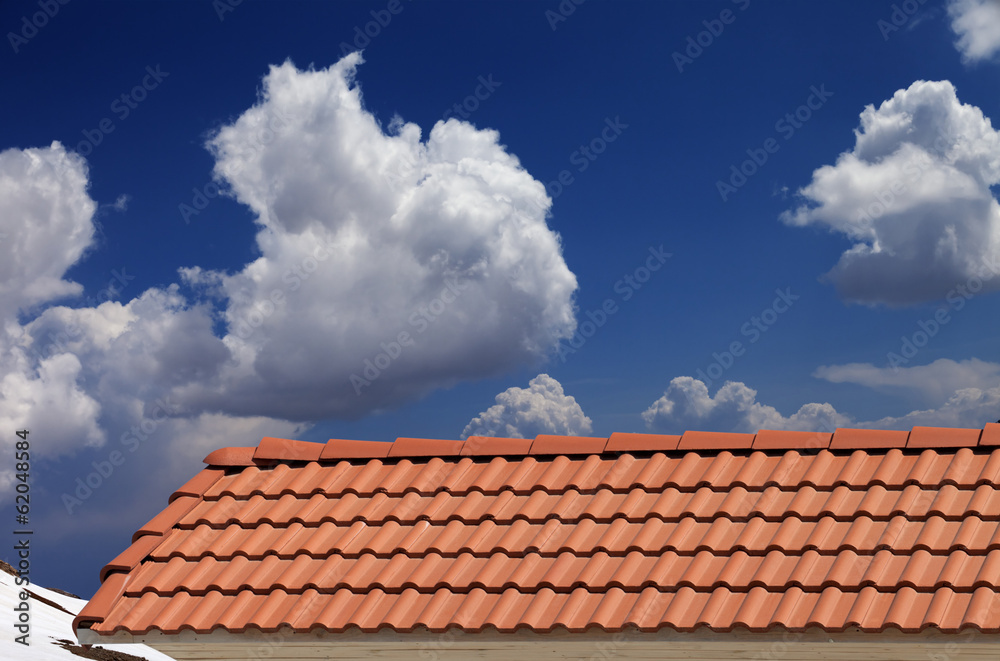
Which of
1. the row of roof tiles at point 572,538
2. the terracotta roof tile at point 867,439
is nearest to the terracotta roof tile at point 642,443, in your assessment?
the row of roof tiles at point 572,538

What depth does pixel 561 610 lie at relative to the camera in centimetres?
636

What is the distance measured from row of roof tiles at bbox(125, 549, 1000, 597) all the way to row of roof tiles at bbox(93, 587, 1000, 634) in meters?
0.07

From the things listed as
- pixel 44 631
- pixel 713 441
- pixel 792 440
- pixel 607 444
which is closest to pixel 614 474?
pixel 607 444

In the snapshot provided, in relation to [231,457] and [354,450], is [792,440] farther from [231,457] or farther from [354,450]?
[231,457]

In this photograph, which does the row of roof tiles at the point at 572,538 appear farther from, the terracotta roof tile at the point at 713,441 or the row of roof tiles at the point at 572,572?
the terracotta roof tile at the point at 713,441

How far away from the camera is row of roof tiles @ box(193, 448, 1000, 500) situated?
7.43 m

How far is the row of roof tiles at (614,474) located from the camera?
743 cm

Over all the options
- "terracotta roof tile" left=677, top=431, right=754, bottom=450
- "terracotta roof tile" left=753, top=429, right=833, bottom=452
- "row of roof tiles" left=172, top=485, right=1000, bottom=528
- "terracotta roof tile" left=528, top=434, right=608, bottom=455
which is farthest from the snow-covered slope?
"terracotta roof tile" left=753, top=429, right=833, bottom=452

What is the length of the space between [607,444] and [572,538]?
159 cm

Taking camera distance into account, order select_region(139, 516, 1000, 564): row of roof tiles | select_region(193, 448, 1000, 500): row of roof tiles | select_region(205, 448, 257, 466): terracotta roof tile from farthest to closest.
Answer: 1. select_region(205, 448, 257, 466): terracotta roof tile
2. select_region(193, 448, 1000, 500): row of roof tiles
3. select_region(139, 516, 1000, 564): row of roof tiles

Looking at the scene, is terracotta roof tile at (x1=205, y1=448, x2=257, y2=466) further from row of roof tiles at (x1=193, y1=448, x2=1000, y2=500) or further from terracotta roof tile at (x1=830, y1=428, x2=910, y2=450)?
terracotta roof tile at (x1=830, y1=428, x2=910, y2=450)

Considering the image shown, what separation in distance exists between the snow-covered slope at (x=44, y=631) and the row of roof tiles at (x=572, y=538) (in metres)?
1.23

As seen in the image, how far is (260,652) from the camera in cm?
703

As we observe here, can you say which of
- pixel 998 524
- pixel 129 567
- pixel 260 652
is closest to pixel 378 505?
pixel 260 652
